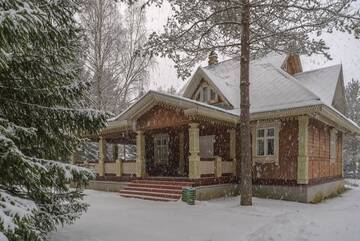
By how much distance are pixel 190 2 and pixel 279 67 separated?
7.89m

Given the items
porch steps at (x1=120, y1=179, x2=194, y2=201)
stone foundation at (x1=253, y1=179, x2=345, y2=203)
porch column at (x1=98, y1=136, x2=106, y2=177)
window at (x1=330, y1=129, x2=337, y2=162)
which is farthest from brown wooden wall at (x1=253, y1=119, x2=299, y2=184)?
porch column at (x1=98, y1=136, x2=106, y2=177)

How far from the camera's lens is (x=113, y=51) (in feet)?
73.4

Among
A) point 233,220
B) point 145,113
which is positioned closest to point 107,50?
point 145,113

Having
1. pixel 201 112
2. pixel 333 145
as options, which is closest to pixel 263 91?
pixel 201 112

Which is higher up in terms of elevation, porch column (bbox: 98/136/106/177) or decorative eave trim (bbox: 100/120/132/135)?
decorative eave trim (bbox: 100/120/132/135)

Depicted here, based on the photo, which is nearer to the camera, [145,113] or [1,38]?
[1,38]

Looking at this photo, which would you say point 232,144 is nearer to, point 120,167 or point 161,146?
point 161,146

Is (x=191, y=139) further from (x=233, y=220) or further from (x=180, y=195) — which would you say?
(x=233, y=220)

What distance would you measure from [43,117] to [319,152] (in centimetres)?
1288

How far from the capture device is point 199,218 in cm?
852

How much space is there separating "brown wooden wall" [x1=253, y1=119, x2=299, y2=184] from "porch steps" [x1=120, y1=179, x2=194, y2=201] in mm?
3500

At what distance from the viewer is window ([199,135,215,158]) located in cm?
1560

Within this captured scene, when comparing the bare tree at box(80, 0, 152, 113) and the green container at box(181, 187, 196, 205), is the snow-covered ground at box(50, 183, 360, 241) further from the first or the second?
the bare tree at box(80, 0, 152, 113)

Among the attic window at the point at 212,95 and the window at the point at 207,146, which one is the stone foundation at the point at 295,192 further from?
the attic window at the point at 212,95
